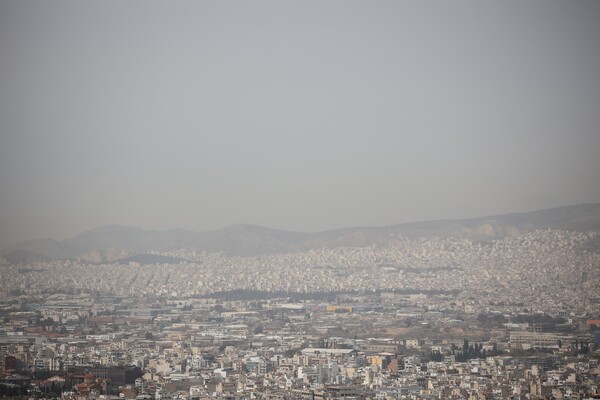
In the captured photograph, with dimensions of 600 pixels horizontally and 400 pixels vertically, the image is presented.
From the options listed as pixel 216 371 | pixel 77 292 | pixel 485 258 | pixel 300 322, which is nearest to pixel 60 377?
pixel 216 371

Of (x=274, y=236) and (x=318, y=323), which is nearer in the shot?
(x=318, y=323)

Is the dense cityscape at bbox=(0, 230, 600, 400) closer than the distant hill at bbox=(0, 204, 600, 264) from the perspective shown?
Yes

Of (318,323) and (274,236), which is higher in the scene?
(274,236)

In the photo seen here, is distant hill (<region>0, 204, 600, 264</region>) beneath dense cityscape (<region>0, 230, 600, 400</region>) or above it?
above

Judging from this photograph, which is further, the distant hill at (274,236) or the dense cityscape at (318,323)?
the distant hill at (274,236)

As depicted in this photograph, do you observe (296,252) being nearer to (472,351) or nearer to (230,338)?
(230,338)
